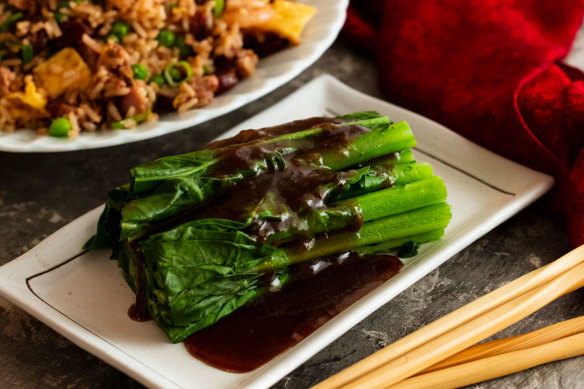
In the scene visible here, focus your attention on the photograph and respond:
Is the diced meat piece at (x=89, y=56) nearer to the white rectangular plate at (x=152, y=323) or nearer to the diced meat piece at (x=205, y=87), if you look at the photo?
the diced meat piece at (x=205, y=87)

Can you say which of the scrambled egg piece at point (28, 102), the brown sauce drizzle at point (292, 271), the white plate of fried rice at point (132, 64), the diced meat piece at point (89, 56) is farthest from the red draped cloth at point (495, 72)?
the scrambled egg piece at point (28, 102)

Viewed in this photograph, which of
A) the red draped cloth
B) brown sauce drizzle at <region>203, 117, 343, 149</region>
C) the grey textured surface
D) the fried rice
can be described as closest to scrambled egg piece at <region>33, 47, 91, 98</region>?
the fried rice

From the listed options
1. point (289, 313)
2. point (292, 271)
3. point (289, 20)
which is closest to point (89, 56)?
point (289, 20)

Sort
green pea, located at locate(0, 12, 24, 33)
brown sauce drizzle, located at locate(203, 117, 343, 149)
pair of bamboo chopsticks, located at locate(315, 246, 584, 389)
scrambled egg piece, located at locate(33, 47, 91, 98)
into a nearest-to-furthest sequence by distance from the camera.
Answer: pair of bamboo chopsticks, located at locate(315, 246, 584, 389), brown sauce drizzle, located at locate(203, 117, 343, 149), scrambled egg piece, located at locate(33, 47, 91, 98), green pea, located at locate(0, 12, 24, 33)

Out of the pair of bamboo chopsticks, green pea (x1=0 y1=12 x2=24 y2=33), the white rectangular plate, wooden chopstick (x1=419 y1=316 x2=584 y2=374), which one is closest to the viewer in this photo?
the pair of bamboo chopsticks

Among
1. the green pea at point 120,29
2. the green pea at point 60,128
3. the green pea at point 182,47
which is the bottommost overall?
the green pea at point 60,128

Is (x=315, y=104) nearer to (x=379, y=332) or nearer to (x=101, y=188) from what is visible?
(x=101, y=188)

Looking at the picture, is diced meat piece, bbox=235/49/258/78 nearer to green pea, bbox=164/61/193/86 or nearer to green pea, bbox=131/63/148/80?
green pea, bbox=164/61/193/86

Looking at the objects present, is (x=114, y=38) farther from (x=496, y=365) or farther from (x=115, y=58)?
(x=496, y=365)
